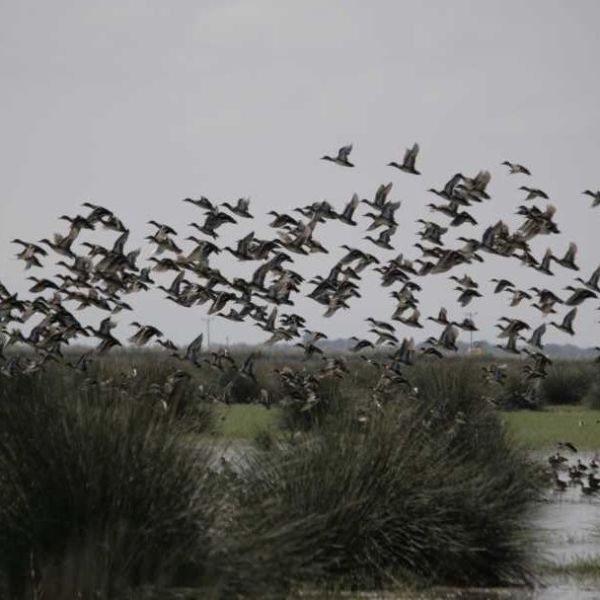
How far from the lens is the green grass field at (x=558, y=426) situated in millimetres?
41531

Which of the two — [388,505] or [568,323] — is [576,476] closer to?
[568,323]

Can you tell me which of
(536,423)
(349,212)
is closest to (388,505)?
(349,212)

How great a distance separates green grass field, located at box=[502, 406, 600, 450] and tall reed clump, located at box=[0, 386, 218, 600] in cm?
2340

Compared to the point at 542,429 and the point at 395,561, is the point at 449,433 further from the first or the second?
the point at 542,429

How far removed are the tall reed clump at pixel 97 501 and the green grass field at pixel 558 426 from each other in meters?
23.4

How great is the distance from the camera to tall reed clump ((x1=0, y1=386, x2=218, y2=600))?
1271cm

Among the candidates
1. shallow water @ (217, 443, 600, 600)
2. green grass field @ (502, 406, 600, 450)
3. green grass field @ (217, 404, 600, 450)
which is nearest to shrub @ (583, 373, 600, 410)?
Answer: green grass field @ (502, 406, 600, 450)

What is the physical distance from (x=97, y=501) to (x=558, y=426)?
118 feet

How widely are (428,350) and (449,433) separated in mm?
8865

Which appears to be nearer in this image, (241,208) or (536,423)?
(241,208)

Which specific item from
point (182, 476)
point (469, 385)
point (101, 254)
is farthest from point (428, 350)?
point (182, 476)

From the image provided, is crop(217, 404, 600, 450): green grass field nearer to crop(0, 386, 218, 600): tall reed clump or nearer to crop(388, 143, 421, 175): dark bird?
crop(388, 143, 421, 175): dark bird

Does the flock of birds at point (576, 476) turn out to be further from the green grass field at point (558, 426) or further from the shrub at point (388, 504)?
the shrub at point (388, 504)

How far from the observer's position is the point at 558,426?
47.8 meters
